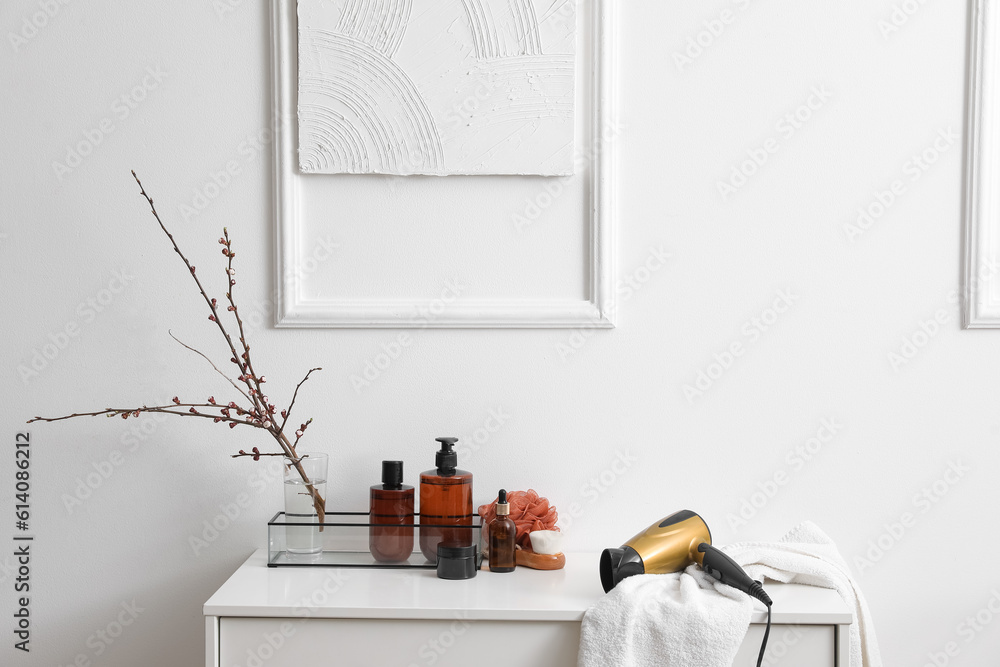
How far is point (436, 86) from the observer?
4.09ft

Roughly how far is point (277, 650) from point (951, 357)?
47.1 inches

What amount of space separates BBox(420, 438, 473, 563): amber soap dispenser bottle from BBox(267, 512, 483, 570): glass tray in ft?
0.04

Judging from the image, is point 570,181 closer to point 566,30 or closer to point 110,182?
point 566,30

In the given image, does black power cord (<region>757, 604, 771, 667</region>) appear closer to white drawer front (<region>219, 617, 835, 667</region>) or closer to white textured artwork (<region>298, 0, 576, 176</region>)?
white drawer front (<region>219, 617, 835, 667</region>)

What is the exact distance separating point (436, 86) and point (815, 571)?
0.97m

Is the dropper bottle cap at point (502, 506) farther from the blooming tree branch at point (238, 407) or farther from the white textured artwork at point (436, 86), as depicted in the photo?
the white textured artwork at point (436, 86)

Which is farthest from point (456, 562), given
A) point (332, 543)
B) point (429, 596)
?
point (332, 543)

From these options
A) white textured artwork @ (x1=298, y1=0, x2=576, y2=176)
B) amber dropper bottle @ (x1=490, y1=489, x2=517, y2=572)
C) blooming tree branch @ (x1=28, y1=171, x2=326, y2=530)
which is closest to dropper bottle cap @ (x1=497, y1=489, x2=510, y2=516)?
amber dropper bottle @ (x1=490, y1=489, x2=517, y2=572)

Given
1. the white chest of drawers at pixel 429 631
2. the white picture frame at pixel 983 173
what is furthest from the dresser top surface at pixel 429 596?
the white picture frame at pixel 983 173

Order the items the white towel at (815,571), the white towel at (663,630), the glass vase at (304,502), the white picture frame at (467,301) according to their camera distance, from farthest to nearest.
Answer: the white picture frame at (467,301) < the glass vase at (304,502) < the white towel at (815,571) < the white towel at (663,630)

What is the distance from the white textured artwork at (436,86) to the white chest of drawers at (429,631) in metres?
0.70

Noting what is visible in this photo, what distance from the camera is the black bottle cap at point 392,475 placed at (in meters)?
1.15

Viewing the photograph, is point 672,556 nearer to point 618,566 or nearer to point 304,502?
point 618,566

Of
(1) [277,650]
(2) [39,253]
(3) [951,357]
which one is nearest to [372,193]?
(2) [39,253]
